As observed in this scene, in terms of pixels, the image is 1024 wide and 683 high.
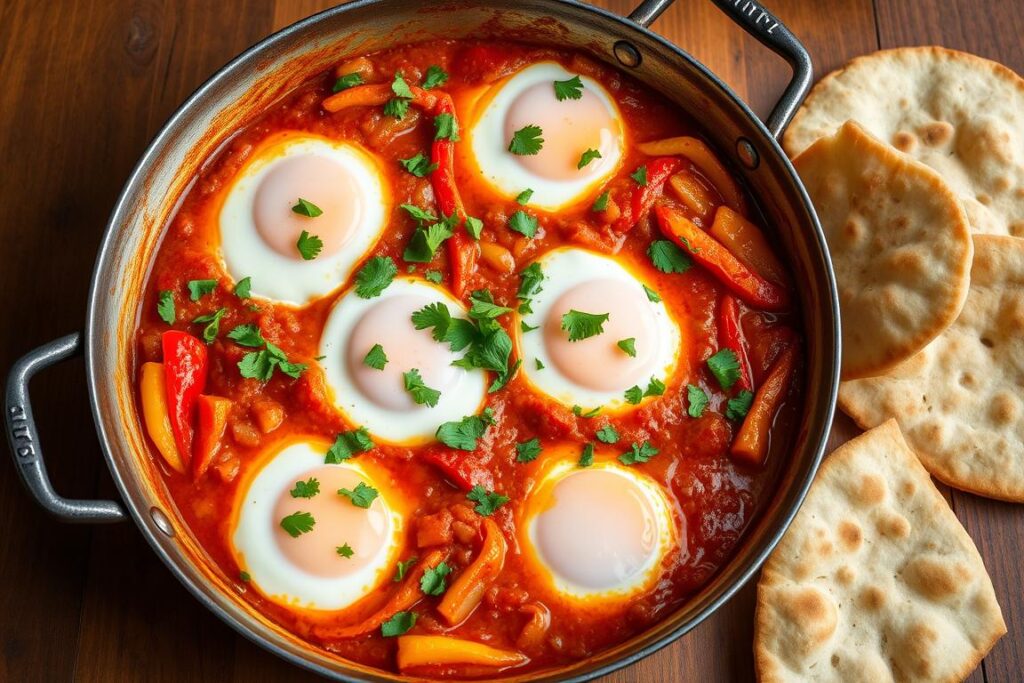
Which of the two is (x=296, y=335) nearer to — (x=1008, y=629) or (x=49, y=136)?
(x=49, y=136)

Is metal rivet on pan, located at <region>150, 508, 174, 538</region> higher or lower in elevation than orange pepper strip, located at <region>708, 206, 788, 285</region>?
lower

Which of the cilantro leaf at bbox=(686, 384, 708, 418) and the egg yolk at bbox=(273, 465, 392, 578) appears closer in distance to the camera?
the egg yolk at bbox=(273, 465, 392, 578)

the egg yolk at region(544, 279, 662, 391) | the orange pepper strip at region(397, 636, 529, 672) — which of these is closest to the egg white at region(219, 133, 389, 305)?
the egg yolk at region(544, 279, 662, 391)

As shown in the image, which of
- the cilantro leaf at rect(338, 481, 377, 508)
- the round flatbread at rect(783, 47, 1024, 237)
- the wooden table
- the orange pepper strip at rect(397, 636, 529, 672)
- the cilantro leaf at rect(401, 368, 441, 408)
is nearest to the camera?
the orange pepper strip at rect(397, 636, 529, 672)

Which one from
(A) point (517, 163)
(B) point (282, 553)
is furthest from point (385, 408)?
(A) point (517, 163)

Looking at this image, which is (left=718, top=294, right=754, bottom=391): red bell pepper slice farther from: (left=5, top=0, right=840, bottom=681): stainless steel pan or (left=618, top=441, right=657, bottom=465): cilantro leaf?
(left=618, top=441, right=657, bottom=465): cilantro leaf

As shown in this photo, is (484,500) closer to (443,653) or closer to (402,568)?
(402,568)

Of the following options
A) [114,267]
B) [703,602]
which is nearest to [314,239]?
[114,267]
